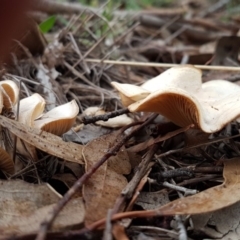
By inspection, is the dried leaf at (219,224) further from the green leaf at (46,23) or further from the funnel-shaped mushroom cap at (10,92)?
the green leaf at (46,23)

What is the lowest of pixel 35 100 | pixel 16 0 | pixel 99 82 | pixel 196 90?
pixel 99 82

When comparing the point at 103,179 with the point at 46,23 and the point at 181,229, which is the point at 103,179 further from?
the point at 46,23

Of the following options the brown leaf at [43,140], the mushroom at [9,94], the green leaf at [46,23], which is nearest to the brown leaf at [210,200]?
the brown leaf at [43,140]

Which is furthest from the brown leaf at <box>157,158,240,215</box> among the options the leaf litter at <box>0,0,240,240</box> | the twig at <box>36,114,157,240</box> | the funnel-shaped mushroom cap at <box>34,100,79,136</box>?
the funnel-shaped mushroom cap at <box>34,100,79,136</box>

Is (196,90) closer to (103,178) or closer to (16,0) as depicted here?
(103,178)

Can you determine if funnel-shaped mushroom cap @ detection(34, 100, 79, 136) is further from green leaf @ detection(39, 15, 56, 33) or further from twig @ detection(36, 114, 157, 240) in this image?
green leaf @ detection(39, 15, 56, 33)

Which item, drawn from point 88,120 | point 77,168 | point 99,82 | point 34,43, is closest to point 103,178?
point 77,168
